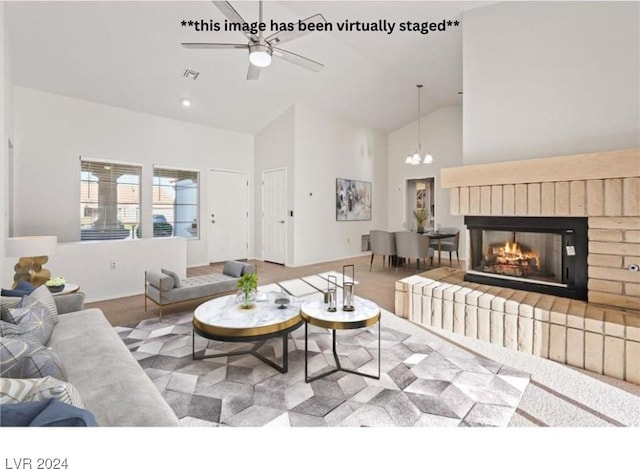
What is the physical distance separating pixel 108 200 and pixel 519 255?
236 inches

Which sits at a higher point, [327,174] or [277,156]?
[277,156]

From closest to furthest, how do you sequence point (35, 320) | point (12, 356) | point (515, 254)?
1. point (12, 356)
2. point (35, 320)
3. point (515, 254)

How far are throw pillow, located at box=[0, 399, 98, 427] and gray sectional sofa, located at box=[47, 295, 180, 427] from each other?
1.20ft

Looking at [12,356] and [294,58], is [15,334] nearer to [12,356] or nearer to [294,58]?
[12,356]

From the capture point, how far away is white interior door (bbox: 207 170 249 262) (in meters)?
6.55

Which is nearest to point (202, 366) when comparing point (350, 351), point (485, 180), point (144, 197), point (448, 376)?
point (350, 351)

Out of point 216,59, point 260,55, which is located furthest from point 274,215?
point 260,55

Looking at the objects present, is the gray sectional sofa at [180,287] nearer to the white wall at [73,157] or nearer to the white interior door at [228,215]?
the white wall at [73,157]

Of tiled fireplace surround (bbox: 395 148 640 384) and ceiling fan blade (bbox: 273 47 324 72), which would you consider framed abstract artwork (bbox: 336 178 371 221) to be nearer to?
ceiling fan blade (bbox: 273 47 324 72)

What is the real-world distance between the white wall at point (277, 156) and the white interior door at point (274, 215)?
113 mm

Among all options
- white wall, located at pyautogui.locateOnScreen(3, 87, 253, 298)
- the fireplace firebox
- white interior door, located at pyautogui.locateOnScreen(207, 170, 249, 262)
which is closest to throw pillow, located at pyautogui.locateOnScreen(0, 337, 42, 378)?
white wall, located at pyautogui.locateOnScreen(3, 87, 253, 298)

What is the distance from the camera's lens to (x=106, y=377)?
149 centimetres

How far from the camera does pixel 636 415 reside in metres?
1.74

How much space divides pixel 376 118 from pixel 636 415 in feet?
22.4
